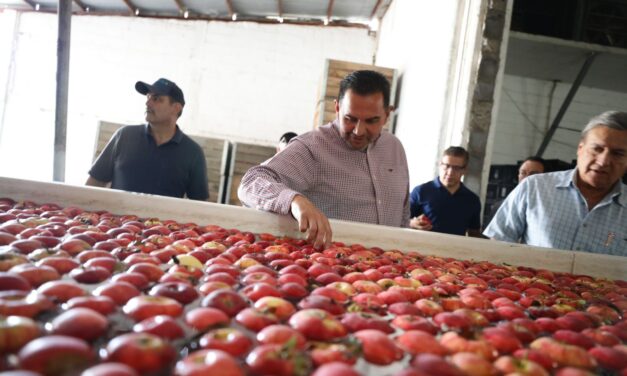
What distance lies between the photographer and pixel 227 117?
10.9 meters

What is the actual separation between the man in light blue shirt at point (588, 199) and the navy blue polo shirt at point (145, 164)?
7.98ft

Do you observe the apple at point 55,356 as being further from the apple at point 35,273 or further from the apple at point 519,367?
the apple at point 519,367

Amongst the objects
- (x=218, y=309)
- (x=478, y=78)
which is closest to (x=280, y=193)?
(x=218, y=309)

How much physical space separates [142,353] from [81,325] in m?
0.15

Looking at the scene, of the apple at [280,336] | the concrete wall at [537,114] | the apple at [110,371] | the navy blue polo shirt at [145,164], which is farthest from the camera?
the concrete wall at [537,114]

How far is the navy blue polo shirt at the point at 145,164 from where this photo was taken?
3375mm


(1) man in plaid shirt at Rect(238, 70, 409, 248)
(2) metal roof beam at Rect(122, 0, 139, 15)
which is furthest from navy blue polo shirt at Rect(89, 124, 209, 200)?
(2) metal roof beam at Rect(122, 0, 139, 15)

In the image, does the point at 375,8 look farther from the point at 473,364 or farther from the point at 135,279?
the point at 473,364

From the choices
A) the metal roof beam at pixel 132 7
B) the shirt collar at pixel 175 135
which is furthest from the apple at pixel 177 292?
the metal roof beam at pixel 132 7

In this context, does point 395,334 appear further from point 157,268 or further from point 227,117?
point 227,117

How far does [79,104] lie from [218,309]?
37.3 ft

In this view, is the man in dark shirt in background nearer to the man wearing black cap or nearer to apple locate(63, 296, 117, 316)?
the man wearing black cap

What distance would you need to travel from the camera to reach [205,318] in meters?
0.84

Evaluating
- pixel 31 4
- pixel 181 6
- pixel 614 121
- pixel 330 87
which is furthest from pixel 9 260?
pixel 31 4
